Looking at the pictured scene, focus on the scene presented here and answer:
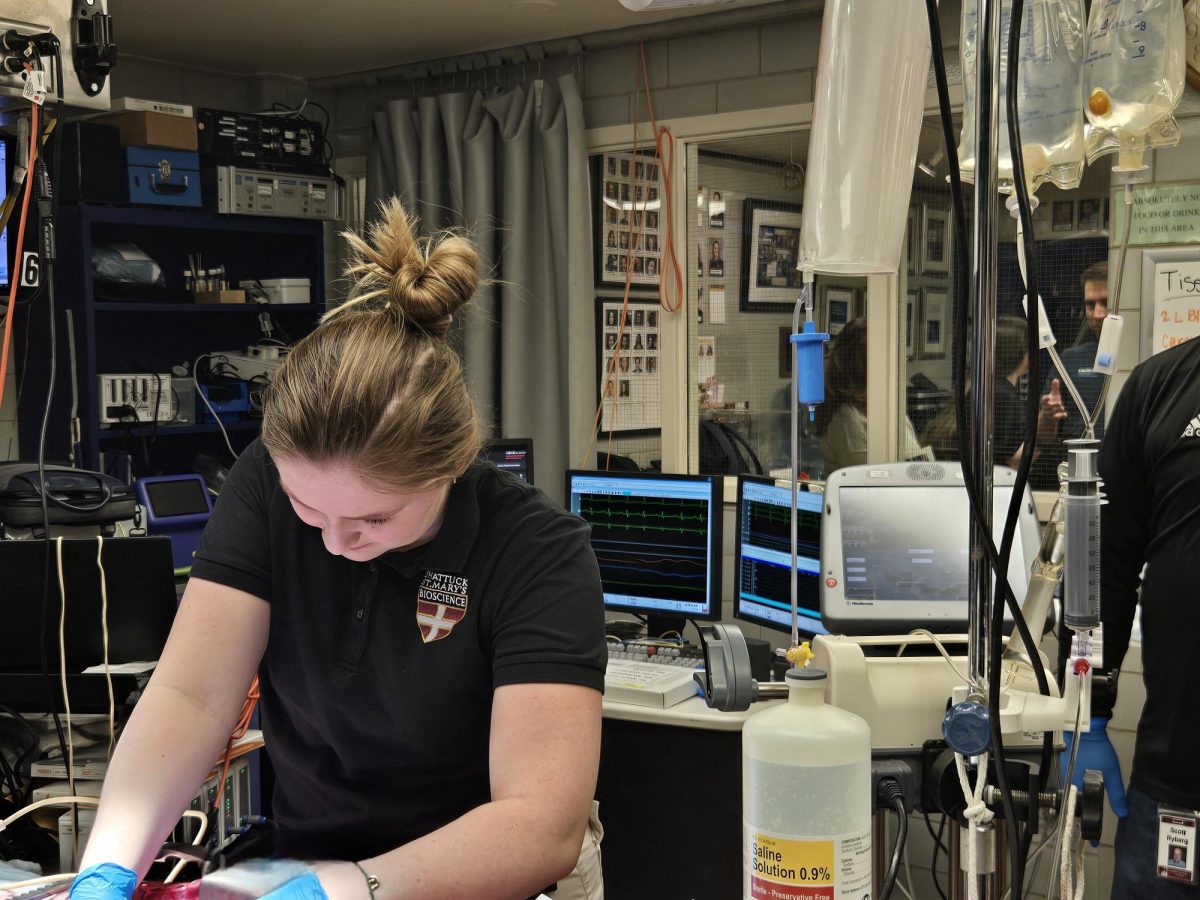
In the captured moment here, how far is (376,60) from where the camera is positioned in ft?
14.6

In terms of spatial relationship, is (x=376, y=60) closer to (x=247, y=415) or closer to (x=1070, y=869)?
(x=247, y=415)

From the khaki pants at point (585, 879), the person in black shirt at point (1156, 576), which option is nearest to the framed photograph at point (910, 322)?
the person in black shirt at point (1156, 576)

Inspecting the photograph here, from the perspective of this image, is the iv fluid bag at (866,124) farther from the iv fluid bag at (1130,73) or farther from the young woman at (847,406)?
the young woman at (847,406)

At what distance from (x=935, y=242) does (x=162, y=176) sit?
243 centimetres

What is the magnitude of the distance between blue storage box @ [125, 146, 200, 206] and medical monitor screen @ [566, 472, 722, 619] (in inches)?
72.2

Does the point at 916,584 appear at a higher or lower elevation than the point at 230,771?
higher

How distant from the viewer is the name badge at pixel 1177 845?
1.82 metres

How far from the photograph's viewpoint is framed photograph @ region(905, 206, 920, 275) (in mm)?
3533

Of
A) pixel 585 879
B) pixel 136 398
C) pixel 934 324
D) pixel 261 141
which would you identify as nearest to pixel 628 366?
pixel 934 324

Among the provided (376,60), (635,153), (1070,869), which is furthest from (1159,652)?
(376,60)

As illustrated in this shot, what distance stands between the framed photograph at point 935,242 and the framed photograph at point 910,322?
3.4 inches

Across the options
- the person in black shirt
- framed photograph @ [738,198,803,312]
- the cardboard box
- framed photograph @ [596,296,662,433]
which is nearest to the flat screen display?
the cardboard box

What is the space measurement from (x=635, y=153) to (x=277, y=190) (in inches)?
48.9

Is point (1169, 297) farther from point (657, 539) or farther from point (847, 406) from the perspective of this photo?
point (657, 539)
